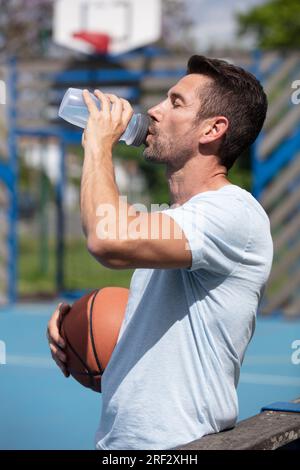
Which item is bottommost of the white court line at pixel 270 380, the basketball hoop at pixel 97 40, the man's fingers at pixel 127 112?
the white court line at pixel 270 380

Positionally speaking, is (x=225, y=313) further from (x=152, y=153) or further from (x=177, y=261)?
(x=152, y=153)

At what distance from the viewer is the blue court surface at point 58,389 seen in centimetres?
536

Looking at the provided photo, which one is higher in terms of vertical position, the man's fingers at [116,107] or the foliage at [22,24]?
the man's fingers at [116,107]

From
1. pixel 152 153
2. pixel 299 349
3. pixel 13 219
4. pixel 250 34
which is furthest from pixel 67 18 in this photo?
pixel 250 34

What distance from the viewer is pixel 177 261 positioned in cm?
224

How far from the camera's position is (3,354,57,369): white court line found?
26.1 ft

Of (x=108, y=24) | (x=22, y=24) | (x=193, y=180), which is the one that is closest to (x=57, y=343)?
(x=193, y=180)

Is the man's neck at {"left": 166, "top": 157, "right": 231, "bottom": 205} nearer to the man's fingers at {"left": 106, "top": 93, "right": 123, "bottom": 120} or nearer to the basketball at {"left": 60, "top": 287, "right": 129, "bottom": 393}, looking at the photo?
the man's fingers at {"left": 106, "top": 93, "right": 123, "bottom": 120}

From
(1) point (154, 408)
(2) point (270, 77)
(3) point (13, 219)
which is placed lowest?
(3) point (13, 219)

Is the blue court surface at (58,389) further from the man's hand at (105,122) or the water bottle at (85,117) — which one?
the man's hand at (105,122)

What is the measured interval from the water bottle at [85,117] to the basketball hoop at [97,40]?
9660mm

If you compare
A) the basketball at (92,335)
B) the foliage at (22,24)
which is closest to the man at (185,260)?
the basketball at (92,335)

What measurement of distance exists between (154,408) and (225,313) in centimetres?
31

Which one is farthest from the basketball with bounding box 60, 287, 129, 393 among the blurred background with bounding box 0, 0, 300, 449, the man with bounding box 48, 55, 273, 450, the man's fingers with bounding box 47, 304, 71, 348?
the blurred background with bounding box 0, 0, 300, 449
